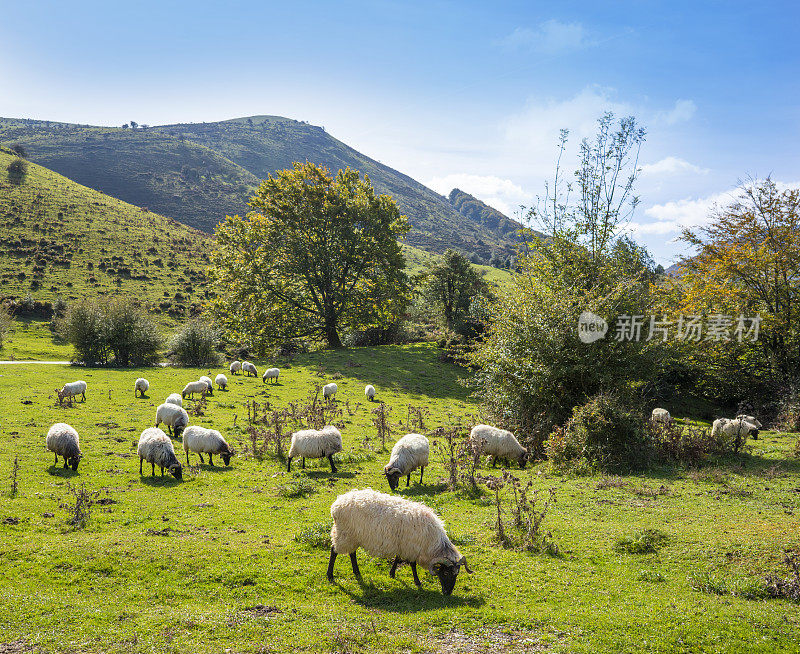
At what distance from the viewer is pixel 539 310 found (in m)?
22.4

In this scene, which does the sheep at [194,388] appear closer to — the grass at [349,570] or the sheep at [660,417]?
the grass at [349,570]

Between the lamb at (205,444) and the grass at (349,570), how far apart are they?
810mm

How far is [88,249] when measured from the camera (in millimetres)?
78750

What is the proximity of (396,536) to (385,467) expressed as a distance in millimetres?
6099

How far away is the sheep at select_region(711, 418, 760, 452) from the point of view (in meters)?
19.5

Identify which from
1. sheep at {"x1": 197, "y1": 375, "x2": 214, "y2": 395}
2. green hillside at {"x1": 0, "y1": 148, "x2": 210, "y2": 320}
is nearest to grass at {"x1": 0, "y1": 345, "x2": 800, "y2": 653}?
sheep at {"x1": 197, "y1": 375, "x2": 214, "y2": 395}

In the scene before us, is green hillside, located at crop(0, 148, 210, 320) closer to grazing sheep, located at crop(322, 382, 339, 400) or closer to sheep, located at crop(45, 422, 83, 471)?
grazing sheep, located at crop(322, 382, 339, 400)

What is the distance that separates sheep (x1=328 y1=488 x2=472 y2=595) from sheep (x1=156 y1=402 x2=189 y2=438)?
15301mm

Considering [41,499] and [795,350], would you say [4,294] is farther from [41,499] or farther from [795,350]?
[795,350]

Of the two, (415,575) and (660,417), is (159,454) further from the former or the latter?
(660,417)

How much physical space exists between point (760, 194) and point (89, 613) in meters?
40.2

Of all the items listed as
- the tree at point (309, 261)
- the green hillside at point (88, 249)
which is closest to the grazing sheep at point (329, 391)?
the tree at point (309, 261)

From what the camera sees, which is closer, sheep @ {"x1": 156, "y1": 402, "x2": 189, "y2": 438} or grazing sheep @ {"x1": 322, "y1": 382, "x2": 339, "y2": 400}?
sheep @ {"x1": 156, "y1": 402, "x2": 189, "y2": 438}

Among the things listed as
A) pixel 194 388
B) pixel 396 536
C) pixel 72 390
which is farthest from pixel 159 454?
pixel 72 390
